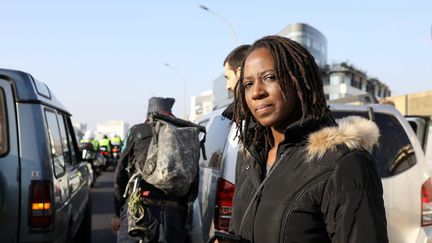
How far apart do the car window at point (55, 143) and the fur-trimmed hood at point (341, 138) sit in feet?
9.29

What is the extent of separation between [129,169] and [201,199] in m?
0.93

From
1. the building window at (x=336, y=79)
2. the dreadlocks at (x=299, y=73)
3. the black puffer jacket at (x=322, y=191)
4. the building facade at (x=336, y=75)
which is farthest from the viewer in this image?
the building window at (x=336, y=79)

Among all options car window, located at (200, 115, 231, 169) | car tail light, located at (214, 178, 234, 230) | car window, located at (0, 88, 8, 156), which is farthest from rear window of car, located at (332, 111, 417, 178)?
car window, located at (0, 88, 8, 156)

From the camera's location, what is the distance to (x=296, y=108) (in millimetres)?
1652

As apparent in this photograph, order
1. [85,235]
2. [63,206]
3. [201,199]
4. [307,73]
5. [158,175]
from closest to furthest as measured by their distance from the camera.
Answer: [307,73]
[158,175]
[63,206]
[201,199]
[85,235]

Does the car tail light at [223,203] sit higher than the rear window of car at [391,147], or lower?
lower

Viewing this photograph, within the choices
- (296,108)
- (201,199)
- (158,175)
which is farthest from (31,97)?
(296,108)

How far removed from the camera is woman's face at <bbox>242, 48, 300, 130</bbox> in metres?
1.63

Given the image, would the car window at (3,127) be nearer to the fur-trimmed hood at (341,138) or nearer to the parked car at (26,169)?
the parked car at (26,169)

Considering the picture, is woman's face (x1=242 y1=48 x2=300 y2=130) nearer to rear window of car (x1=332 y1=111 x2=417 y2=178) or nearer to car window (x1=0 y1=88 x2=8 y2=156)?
rear window of car (x1=332 y1=111 x2=417 y2=178)

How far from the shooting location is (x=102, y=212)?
10.5 meters

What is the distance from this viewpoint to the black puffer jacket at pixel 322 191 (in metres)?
1.35

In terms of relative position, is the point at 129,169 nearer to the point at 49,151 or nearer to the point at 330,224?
the point at 49,151

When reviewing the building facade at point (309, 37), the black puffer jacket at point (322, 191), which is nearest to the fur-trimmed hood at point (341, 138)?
the black puffer jacket at point (322, 191)
